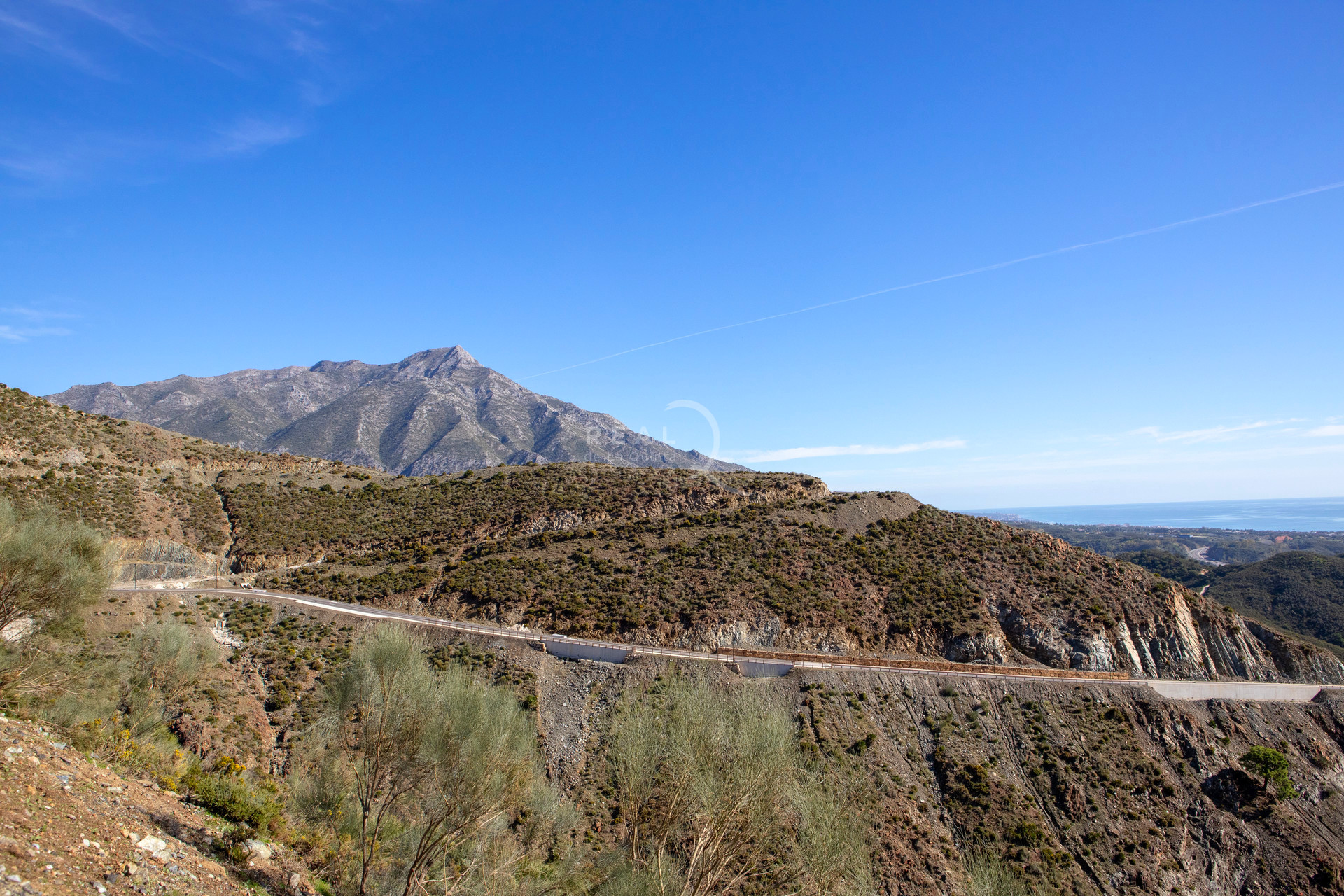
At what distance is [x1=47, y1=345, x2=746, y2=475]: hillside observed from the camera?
441 ft

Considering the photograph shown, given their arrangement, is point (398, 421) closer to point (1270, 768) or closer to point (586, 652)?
point (586, 652)

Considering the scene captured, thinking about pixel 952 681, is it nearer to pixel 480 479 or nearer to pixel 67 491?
pixel 480 479

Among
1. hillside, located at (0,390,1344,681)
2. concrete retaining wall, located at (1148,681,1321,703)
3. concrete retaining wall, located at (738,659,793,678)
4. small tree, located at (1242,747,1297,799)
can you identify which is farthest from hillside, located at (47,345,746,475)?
small tree, located at (1242,747,1297,799)

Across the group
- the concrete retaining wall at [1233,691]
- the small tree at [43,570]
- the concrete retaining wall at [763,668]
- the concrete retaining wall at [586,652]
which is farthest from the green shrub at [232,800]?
the concrete retaining wall at [1233,691]

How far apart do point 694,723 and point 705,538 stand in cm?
2840

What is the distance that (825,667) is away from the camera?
30.8m

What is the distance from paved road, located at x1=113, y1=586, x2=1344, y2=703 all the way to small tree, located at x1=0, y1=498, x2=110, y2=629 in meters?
12.3

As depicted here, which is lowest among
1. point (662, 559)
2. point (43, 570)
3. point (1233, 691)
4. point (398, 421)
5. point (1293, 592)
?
point (1293, 592)

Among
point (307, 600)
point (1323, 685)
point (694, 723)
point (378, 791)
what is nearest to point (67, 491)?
point (307, 600)

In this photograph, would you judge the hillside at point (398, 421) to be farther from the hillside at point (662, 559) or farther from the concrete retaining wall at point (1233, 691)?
the concrete retaining wall at point (1233, 691)

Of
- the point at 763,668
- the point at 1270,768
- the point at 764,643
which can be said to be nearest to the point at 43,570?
the point at 763,668

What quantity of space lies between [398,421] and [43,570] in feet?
458

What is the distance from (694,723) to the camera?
1683 centimetres

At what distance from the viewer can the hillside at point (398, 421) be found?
441ft
